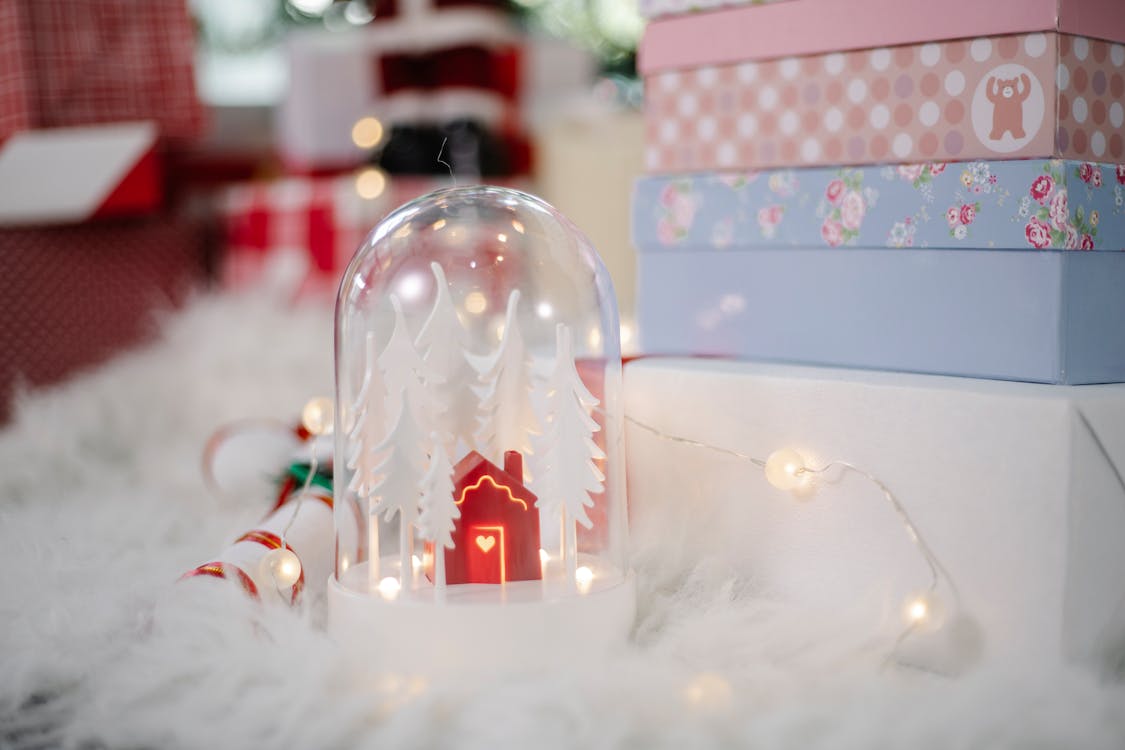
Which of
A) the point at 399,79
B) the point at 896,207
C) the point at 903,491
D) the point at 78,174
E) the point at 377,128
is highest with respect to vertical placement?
the point at 399,79

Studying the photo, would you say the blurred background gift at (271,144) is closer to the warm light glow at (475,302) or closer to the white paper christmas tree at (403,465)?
the warm light glow at (475,302)

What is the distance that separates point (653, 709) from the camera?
0.77 meters

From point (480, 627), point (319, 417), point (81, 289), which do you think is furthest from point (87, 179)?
point (480, 627)

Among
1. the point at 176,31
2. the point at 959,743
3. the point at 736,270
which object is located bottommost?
the point at 959,743

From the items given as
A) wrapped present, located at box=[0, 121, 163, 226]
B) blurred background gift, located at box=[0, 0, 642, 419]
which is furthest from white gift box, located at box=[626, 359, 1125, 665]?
wrapped present, located at box=[0, 121, 163, 226]

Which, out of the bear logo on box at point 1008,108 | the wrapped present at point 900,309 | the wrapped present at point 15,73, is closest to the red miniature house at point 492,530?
the wrapped present at point 900,309

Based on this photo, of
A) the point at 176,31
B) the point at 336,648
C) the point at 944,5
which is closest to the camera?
the point at 336,648

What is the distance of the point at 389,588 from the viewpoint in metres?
0.89

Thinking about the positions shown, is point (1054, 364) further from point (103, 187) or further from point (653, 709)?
point (103, 187)

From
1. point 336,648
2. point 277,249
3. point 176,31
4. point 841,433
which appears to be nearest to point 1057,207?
point 841,433

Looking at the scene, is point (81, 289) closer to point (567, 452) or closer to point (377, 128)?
point (377, 128)

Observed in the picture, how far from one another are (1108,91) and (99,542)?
3.48 feet

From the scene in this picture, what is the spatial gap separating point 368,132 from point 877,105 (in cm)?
137

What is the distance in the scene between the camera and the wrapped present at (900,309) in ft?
2.99
